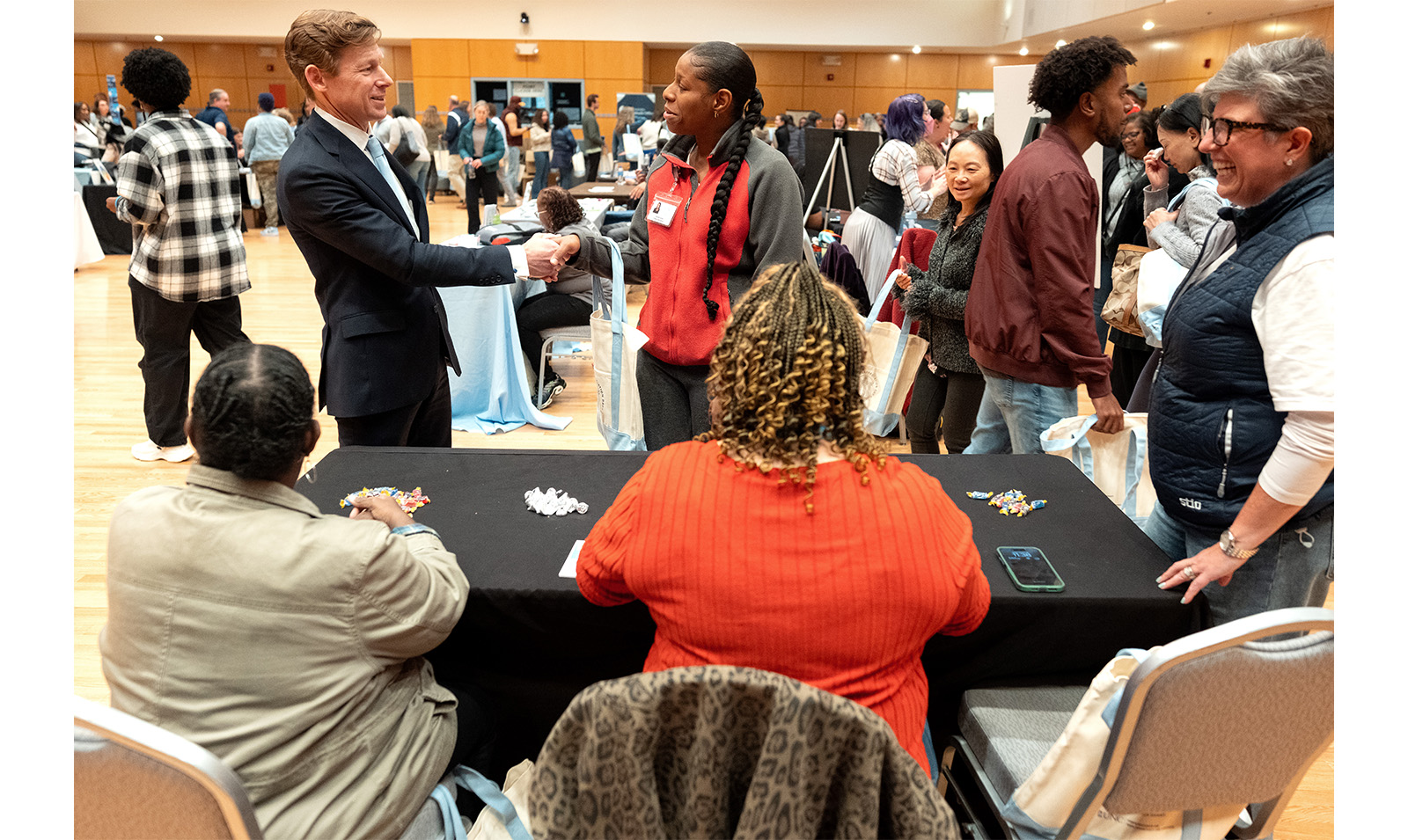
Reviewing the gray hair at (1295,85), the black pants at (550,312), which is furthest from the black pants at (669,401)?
the black pants at (550,312)

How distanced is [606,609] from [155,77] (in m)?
3.35

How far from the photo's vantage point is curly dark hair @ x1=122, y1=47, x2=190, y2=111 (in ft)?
11.7

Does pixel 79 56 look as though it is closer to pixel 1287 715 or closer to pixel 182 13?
pixel 182 13

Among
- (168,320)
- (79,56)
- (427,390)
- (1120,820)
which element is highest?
(79,56)

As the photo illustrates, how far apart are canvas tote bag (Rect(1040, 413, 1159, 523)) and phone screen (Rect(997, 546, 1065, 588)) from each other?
0.62 metres

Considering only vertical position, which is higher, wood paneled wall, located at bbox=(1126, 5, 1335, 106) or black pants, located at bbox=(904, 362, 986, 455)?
wood paneled wall, located at bbox=(1126, 5, 1335, 106)

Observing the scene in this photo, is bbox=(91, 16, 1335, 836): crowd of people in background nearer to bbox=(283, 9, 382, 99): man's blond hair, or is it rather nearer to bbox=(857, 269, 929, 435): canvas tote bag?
bbox=(283, 9, 382, 99): man's blond hair

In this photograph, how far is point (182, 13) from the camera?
1767 cm

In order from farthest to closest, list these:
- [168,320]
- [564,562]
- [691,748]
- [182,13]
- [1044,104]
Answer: [182,13] < [168,320] < [1044,104] < [564,562] < [691,748]

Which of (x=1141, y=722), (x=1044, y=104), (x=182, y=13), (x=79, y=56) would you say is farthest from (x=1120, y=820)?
(x=79, y=56)

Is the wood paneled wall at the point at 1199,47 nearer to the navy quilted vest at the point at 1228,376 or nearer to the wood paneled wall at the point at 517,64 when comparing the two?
the wood paneled wall at the point at 517,64

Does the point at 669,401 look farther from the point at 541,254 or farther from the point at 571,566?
the point at 571,566

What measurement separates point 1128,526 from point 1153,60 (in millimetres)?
14969

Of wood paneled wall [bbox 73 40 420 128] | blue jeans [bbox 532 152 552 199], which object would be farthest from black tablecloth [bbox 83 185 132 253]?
wood paneled wall [bbox 73 40 420 128]
